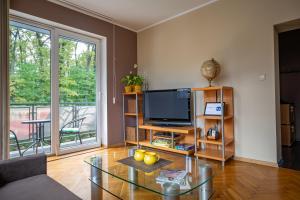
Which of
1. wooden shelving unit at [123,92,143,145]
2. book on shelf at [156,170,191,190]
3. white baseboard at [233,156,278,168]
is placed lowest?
white baseboard at [233,156,278,168]

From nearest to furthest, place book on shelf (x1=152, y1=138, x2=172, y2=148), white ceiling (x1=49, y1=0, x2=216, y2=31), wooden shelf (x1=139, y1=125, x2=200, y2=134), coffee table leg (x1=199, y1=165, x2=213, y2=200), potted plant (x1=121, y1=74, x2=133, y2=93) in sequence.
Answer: coffee table leg (x1=199, y1=165, x2=213, y2=200), wooden shelf (x1=139, y1=125, x2=200, y2=134), white ceiling (x1=49, y1=0, x2=216, y2=31), book on shelf (x1=152, y1=138, x2=172, y2=148), potted plant (x1=121, y1=74, x2=133, y2=93)

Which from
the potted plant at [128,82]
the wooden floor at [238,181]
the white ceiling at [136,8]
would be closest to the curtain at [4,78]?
the wooden floor at [238,181]

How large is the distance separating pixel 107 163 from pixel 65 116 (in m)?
1.95

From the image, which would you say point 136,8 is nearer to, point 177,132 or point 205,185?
point 177,132

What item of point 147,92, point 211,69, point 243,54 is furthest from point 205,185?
point 147,92

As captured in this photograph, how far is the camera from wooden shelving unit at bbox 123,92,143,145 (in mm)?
3821

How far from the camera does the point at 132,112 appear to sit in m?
4.04

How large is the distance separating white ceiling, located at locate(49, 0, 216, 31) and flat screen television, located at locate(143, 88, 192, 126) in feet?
4.76

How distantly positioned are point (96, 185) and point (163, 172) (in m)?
0.62

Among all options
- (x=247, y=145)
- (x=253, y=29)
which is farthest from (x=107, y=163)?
(x=253, y=29)

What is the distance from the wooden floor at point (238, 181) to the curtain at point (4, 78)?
678 mm

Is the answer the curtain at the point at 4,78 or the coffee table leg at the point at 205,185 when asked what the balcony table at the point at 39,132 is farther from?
the coffee table leg at the point at 205,185

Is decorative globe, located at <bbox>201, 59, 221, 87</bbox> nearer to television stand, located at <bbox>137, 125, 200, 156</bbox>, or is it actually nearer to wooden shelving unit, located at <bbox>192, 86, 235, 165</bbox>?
wooden shelving unit, located at <bbox>192, 86, 235, 165</bbox>

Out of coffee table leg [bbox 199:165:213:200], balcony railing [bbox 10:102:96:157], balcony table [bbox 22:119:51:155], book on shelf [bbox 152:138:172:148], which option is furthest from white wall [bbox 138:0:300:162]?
balcony table [bbox 22:119:51:155]
